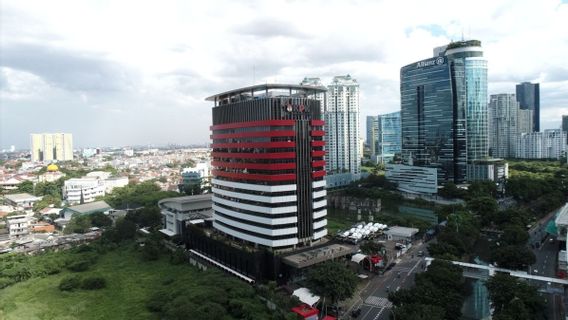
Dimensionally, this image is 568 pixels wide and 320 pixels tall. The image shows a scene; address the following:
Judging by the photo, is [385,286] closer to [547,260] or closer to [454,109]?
[547,260]

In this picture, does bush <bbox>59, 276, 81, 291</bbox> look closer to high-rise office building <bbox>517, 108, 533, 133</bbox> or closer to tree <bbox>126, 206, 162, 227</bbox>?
tree <bbox>126, 206, 162, 227</bbox>

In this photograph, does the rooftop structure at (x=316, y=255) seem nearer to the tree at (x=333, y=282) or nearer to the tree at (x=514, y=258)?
the tree at (x=333, y=282)

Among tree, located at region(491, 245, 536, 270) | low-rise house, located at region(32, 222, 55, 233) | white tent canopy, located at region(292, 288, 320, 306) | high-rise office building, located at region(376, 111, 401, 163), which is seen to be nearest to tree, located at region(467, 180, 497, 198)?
tree, located at region(491, 245, 536, 270)

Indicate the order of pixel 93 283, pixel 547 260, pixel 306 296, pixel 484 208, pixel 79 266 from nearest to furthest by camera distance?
1. pixel 306 296
2. pixel 93 283
3. pixel 547 260
4. pixel 79 266
5. pixel 484 208

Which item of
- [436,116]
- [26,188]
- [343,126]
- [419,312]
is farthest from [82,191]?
[419,312]

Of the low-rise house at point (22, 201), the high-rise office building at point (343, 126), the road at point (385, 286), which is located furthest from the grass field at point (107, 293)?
the high-rise office building at point (343, 126)

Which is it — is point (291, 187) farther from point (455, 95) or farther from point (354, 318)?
point (455, 95)
